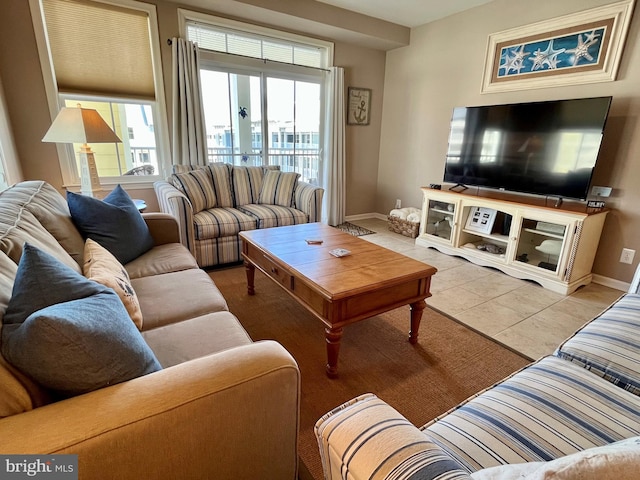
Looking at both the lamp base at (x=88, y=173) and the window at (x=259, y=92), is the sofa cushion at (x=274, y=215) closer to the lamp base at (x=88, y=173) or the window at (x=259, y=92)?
the window at (x=259, y=92)

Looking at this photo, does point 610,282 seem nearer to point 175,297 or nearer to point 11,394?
point 175,297

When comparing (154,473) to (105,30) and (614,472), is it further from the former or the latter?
(105,30)

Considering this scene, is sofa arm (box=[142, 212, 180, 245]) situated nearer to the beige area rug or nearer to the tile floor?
the beige area rug

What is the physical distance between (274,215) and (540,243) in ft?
8.06

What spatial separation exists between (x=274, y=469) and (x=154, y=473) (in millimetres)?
329

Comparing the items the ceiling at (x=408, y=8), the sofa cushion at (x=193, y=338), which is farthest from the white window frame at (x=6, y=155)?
the ceiling at (x=408, y=8)

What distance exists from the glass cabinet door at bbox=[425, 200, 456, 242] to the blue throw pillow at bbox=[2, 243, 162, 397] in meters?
3.40

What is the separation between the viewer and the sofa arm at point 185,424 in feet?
2.00

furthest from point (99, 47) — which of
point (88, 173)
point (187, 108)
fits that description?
point (88, 173)

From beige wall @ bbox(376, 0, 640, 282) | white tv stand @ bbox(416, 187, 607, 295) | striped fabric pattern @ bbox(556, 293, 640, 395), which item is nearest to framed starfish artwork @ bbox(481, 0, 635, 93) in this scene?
beige wall @ bbox(376, 0, 640, 282)

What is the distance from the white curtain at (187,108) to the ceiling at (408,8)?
1562 mm

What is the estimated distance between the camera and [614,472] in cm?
39

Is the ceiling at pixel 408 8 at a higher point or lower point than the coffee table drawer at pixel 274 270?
higher

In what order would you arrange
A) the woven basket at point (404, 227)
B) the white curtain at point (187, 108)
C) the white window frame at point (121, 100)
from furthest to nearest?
the woven basket at point (404, 227), the white curtain at point (187, 108), the white window frame at point (121, 100)
